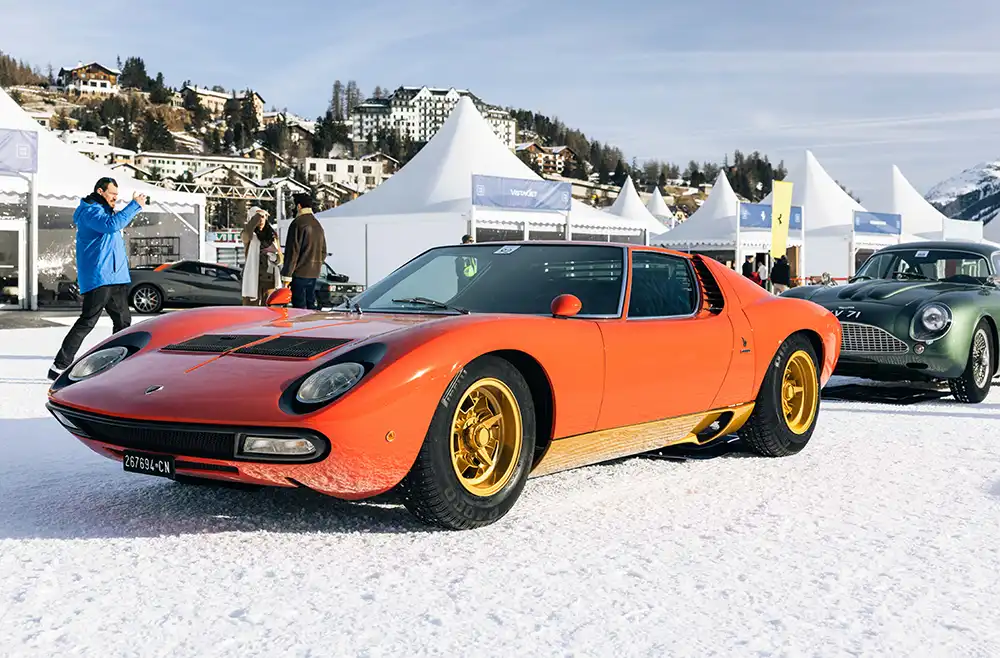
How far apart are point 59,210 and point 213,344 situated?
2101 centimetres

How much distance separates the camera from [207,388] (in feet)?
10.9

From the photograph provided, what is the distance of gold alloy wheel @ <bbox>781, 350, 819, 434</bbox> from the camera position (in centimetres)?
541

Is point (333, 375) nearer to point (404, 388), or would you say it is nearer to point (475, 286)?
point (404, 388)

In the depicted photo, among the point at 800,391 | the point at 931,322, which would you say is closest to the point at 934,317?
the point at 931,322

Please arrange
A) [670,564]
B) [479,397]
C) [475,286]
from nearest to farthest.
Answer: [670,564], [479,397], [475,286]

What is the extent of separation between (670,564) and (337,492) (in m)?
1.12

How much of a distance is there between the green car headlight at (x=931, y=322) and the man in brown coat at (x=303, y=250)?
5144mm

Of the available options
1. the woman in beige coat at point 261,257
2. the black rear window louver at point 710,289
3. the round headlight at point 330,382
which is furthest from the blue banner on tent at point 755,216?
the round headlight at point 330,382

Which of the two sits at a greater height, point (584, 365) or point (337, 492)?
point (584, 365)

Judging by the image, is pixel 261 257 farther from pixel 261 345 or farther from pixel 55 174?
pixel 55 174

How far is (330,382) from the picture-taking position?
10.6ft

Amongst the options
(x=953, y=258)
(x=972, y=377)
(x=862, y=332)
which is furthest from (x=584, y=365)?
(x=953, y=258)

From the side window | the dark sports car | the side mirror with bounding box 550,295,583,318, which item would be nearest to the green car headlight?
the side window

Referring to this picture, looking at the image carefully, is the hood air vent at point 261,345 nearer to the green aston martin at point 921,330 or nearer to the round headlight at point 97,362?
the round headlight at point 97,362
